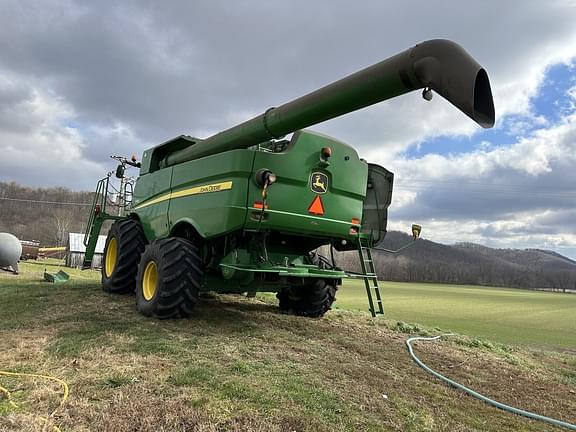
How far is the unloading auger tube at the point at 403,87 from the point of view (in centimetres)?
374

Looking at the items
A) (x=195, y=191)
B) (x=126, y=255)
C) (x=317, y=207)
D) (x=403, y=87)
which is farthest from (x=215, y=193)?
(x=126, y=255)

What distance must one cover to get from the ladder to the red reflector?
1.19 metres

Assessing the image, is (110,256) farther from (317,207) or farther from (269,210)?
(317,207)

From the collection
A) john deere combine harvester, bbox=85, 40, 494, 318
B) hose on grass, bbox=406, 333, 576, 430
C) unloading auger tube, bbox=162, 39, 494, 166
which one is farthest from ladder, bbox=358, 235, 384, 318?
unloading auger tube, bbox=162, 39, 494, 166

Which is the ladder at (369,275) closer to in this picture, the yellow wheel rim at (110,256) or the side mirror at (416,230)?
the side mirror at (416,230)

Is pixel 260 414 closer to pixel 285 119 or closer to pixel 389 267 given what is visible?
pixel 285 119

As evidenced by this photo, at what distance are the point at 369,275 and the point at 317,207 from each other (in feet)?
4.82

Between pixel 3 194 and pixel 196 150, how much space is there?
271ft

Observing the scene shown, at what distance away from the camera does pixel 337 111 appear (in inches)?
189

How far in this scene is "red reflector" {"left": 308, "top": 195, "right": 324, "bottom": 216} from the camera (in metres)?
6.36

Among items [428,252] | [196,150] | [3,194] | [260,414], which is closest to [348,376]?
[260,414]

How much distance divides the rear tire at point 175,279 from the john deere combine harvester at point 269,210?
14mm

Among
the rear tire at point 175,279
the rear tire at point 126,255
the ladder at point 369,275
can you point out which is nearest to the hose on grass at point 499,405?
the ladder at point 369,275

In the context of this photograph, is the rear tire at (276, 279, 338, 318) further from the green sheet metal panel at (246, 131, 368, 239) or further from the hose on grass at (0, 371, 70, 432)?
the hose on grass at (0, 371, 70, 432)
